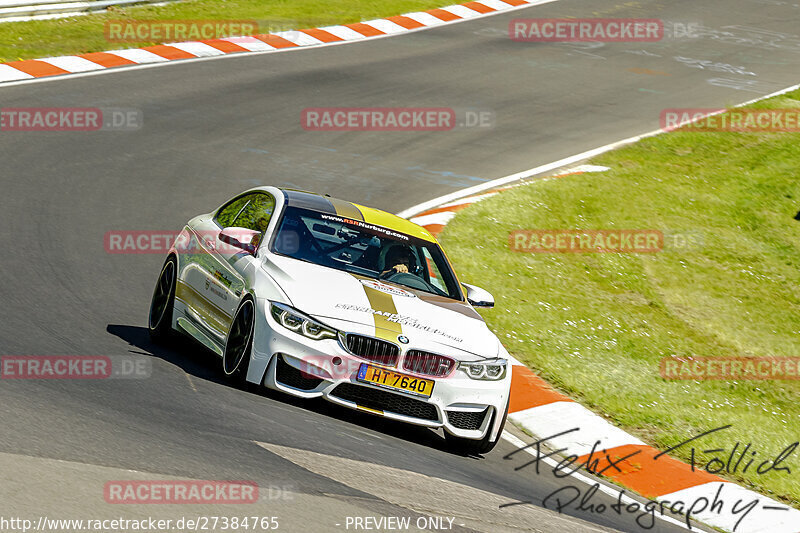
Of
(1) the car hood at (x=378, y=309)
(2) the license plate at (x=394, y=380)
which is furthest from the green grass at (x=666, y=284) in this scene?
(2) the license plate at (x=394, y=380)

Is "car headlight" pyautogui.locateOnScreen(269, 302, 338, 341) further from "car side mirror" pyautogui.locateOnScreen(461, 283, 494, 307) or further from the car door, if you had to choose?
"car side mirror" pyautogui.locateOnScreen(461, 283, 494, 307)

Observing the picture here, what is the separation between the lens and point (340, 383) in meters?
7.68

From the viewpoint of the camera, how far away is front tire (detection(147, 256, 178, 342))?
920 cm

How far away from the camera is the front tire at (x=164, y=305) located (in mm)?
9203

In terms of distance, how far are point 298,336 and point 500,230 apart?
7381mm

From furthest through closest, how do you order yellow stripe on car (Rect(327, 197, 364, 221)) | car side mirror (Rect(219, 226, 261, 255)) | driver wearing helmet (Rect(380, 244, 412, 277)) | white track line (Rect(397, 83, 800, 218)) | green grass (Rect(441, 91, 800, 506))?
1. white track line (Rect(397, 83, 800, 218))
2. green grass (Rect(441, 91, 800, 506))
3. yellow stripe on car (Rect(327, 197, 364, 221))
4. driver wearing helmet (Rect(380, 244, 412, 277))
5. car side mirror (Rect(219, 226, 261, 255))

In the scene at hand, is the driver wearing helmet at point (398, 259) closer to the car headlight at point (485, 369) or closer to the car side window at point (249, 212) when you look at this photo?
the car side window at point (249, 212)

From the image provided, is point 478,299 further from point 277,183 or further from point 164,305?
point 277,183

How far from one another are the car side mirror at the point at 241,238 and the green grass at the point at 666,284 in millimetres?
3315

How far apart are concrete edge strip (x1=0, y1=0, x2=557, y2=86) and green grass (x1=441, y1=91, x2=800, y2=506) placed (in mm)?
7754

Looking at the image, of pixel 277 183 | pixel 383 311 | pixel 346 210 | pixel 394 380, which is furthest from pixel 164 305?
pixel 277 183

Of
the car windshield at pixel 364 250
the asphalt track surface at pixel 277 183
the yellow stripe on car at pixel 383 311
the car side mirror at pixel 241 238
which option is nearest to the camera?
the asphalt track surface at pixel 277 183

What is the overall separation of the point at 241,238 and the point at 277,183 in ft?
21.1

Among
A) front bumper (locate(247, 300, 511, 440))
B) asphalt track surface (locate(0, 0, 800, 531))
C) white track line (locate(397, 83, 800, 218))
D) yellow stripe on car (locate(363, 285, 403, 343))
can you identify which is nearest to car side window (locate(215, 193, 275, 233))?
asphalt track surface (locate(0, 0, 800, 531))
